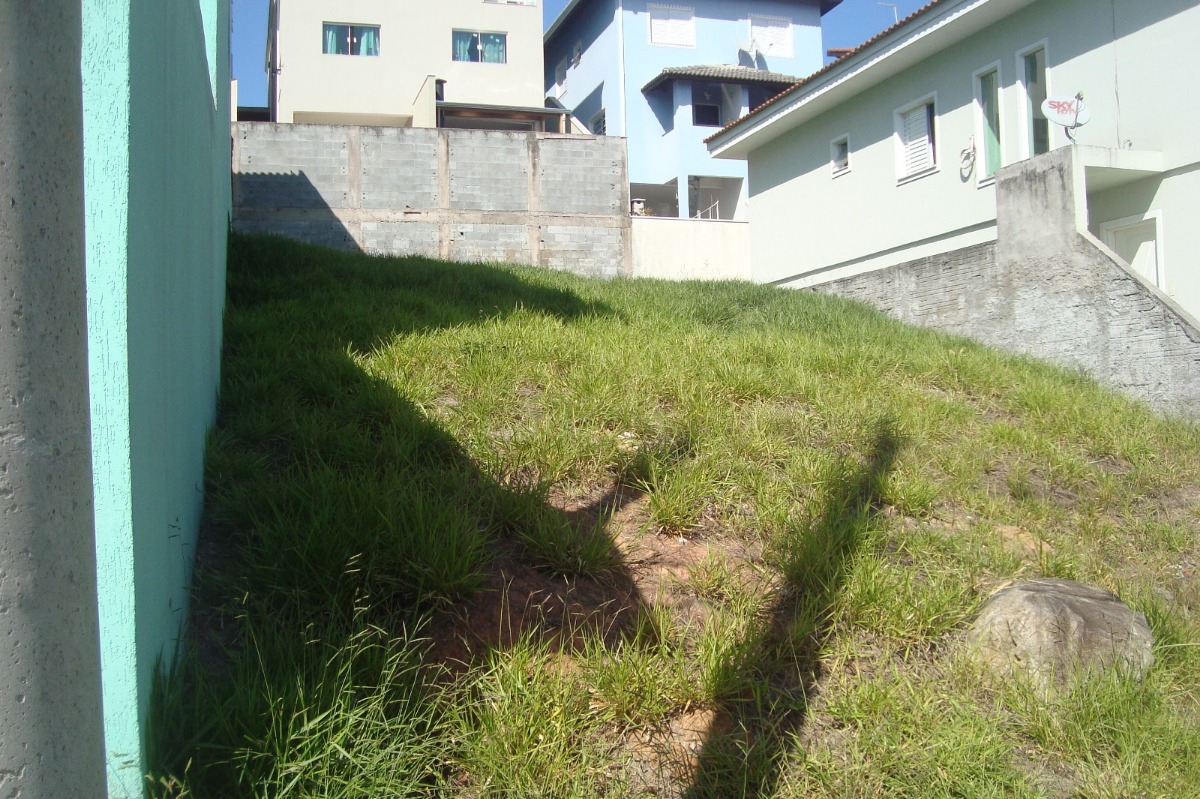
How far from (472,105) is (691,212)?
8.16 meters

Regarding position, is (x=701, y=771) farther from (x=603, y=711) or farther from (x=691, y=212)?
(x=691, y=212)

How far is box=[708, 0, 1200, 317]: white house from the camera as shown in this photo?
10.4 meters

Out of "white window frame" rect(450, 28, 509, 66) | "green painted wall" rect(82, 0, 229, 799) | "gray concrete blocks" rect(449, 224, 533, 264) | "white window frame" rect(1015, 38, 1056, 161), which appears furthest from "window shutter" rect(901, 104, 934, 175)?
"white window frame" rect(450, 28, 509, 66)

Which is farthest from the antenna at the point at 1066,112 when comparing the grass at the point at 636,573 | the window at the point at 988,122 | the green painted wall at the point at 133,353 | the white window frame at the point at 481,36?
the white window frame at the point at 481,36

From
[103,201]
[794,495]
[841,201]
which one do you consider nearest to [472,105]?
[841,201]

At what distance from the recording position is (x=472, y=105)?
92.1 ft

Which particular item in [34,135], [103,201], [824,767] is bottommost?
[824,767]

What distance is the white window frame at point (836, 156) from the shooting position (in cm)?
1564

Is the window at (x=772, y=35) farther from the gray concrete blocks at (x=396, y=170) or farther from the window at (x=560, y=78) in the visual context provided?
the gray concrete blocks at (x=396, y=170)

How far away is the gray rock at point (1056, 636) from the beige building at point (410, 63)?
2587 cm

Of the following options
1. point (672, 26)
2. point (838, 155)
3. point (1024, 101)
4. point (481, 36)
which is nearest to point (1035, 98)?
point (1024, 101)

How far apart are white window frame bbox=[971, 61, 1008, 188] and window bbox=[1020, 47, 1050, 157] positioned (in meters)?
0.37

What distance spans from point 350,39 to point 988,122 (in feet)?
70.9

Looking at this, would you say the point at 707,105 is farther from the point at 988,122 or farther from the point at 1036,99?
the point at 1036,99
